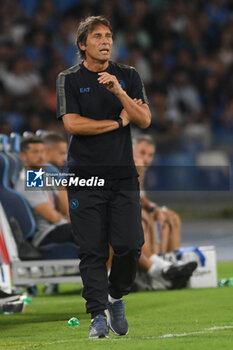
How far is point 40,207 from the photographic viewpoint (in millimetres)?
10930

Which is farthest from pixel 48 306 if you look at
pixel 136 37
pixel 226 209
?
pixel 136 37

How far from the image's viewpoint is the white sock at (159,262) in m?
10.8

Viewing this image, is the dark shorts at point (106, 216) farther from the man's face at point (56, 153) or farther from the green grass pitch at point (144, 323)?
the man's face at point (56, 153)

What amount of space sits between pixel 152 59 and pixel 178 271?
1204 centimetres

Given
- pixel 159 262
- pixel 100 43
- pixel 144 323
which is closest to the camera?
pixel 100 43

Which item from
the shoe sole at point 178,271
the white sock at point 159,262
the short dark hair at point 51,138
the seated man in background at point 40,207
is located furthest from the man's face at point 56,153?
the shoe sole at point 178,271

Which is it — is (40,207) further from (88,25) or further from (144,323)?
(88,25)

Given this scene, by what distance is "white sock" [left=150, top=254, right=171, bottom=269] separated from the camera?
10.8 meters

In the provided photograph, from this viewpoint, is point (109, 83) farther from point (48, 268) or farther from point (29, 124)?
point (29, 124)

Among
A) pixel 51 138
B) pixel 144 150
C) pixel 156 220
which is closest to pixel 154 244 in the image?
pixel 156 220

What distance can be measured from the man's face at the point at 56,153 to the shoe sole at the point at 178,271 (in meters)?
1.69

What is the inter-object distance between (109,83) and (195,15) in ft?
→ 58.0

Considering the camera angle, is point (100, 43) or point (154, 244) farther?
point (154, 244)

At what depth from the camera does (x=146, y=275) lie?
11.0 metres
